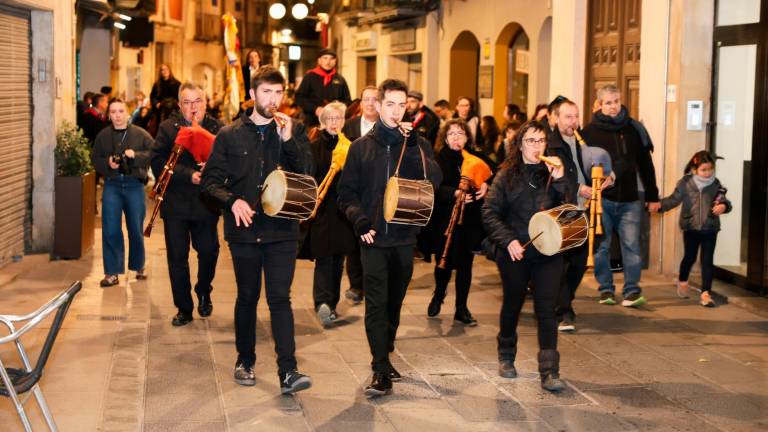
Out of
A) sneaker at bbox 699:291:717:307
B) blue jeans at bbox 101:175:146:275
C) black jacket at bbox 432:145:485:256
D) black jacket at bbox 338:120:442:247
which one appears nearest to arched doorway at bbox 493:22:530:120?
sneaker at bbox 699:291:717:307

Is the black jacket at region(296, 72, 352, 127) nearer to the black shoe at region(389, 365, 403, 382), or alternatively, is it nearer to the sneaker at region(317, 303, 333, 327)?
the sneaker at region(317, 303, 333, 327)

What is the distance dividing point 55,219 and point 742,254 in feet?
23.9

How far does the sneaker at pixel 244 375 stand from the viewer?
8.13 meters

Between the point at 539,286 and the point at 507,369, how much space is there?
67 cm

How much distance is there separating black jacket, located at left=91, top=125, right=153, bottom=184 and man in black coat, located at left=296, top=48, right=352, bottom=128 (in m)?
3.44

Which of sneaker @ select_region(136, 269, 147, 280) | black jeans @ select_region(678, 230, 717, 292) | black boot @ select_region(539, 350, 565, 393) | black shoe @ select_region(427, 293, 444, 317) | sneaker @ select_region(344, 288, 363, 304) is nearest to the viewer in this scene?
black boot @ select_region(539, 350, 565, 393)

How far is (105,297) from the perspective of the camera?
454 inches

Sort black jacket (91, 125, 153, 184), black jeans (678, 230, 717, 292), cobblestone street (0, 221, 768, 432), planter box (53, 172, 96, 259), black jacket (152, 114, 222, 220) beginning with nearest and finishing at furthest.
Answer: cobblestone street (0, 221, 768, 432), black jacket (152, 114, 222, 220), black jeans (678, 230, 717, 292), black jacket (91, 125, 153, 184), planter box (53, 172, 96, 259)

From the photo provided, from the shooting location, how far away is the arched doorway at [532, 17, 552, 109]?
20016 mm

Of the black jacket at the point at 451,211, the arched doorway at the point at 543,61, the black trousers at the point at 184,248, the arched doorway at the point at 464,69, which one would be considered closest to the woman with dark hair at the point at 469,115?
the arched doorway at the point at 543,61

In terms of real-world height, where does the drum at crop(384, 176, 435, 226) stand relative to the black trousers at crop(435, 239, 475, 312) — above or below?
above

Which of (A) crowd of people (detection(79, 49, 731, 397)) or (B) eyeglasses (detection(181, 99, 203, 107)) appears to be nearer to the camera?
(A) crowd of people (detection(79, 49, 731, 397))

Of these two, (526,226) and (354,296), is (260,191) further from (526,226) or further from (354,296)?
(354,296)

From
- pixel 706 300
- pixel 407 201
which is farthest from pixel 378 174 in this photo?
pixel 706 300
